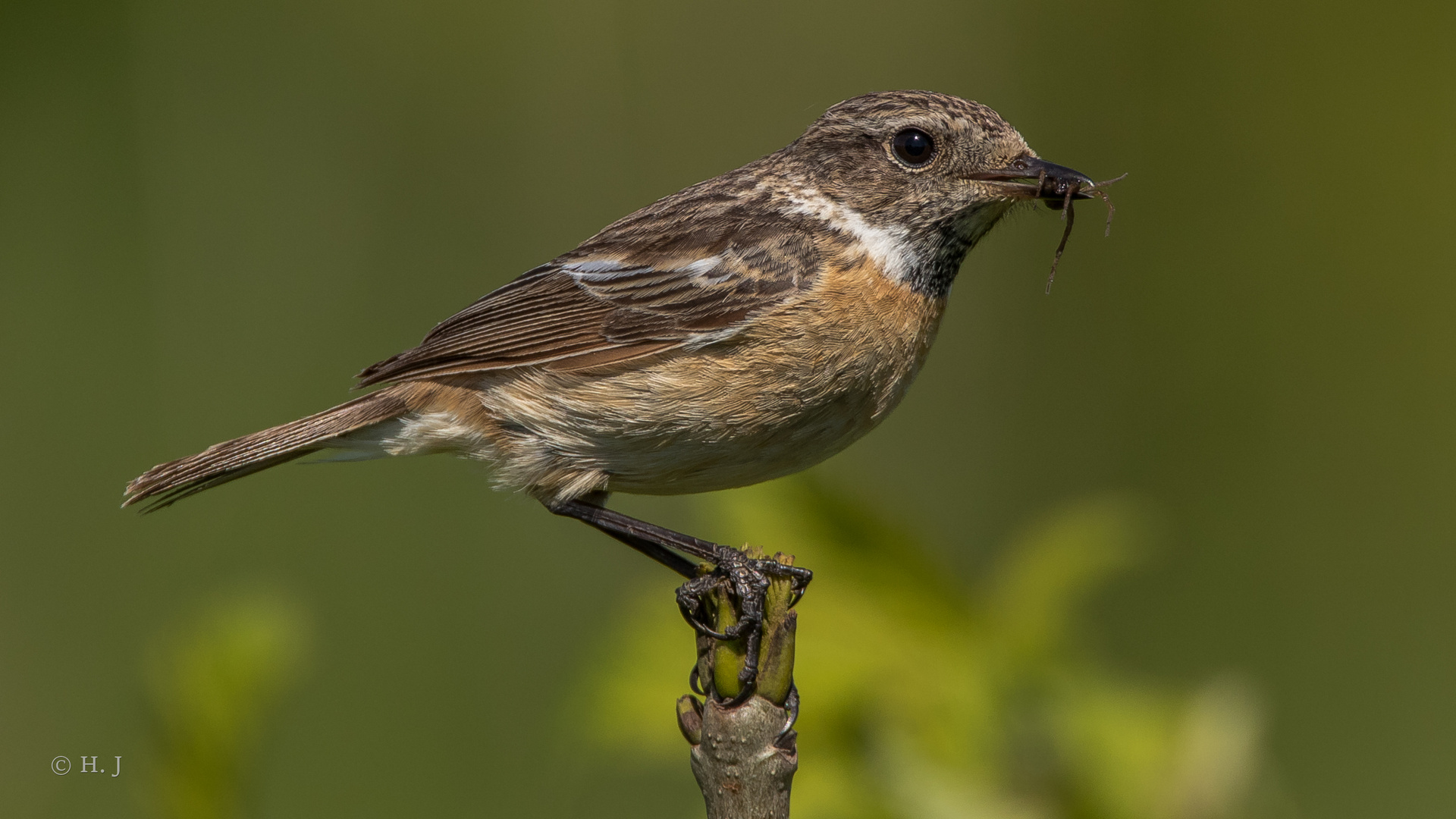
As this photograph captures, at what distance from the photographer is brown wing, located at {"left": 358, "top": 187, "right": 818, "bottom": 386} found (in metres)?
3.32

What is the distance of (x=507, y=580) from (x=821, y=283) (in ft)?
8.83

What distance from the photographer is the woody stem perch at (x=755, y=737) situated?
6.68 ft

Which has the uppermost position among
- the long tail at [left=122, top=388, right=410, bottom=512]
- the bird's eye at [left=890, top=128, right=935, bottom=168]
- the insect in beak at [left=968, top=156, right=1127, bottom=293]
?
the bird's eye at [left=890, top=128, right=935, bottom=168]

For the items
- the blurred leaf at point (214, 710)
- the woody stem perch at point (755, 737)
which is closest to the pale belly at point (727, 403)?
the woody stem perch at point (755, 737)

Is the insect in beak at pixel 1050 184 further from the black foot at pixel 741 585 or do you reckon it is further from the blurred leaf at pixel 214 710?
the blurred leaf at pixel 214 710

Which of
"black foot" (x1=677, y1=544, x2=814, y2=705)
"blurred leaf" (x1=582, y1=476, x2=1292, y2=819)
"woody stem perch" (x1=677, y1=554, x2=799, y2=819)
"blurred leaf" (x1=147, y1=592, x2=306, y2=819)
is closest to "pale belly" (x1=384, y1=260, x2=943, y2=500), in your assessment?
"black foot" (x1=677, y1=544, x2=814, y2=705)

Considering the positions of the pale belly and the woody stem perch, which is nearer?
the woody stem perch

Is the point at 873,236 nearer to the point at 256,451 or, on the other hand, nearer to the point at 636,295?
the point at 636,295

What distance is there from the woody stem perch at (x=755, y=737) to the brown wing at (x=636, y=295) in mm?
1301

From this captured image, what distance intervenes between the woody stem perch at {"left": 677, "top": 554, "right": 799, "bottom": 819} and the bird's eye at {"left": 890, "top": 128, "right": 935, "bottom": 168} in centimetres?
167

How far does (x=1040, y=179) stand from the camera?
3229mm

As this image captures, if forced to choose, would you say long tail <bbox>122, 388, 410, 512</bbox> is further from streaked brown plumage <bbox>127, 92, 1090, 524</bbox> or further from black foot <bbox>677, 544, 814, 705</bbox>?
black foot <bbox>677, 544, 814, 705</bbox>

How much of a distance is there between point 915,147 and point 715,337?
759 mm

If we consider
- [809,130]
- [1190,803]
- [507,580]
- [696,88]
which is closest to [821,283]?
[809,130]
